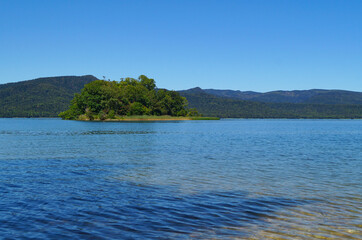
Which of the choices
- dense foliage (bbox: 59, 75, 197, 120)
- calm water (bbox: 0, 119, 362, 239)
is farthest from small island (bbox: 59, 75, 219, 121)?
calm water (bbox: 0, 119, 362, 239)

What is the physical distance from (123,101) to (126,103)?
2611 millimetres

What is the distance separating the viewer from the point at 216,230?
30.0 ft

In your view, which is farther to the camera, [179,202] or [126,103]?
[126,103]

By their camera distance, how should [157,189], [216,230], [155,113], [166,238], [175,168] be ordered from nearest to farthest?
[166,238] → [216,230] → [157,189] → [175,168] → [155,113]

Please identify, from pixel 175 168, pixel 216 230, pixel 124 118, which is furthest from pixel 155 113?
pixel 216 230

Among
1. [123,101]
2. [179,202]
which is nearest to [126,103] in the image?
[123,101]

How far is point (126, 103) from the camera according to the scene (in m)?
159

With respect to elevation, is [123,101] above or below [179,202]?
above

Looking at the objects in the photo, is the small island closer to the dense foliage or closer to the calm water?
the dense foliage

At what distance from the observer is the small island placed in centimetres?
14788

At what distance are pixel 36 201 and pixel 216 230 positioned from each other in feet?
22.0

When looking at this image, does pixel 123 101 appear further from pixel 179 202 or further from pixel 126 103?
pixel 179 202

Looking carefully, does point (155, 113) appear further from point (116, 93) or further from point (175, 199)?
point (175, 199)

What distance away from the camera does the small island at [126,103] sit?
485ft
